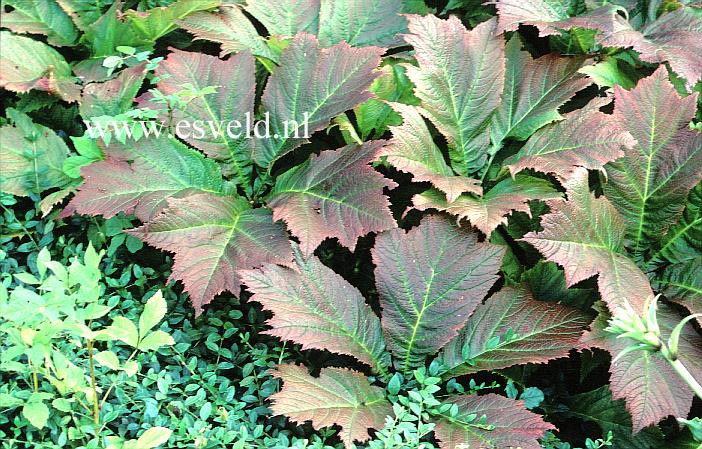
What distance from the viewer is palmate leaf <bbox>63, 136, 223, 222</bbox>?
169cm

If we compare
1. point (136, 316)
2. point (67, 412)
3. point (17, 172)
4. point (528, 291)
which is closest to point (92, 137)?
point (17, 172)

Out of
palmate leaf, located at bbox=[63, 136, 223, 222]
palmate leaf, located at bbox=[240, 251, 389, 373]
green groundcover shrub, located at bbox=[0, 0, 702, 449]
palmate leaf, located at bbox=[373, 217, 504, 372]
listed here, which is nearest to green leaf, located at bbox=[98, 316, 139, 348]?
green groundcover shrub, located at bbox=[0, 0, 702, 449]

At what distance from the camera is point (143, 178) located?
174cm

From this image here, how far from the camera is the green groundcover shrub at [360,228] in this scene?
149cm

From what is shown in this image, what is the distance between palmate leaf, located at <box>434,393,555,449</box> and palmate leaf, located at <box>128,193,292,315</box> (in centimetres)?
48

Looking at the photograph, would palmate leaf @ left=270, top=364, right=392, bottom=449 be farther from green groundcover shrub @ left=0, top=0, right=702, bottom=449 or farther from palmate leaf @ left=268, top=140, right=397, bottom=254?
palmate leaf @ left=268, top=140, right=397, bottom=254

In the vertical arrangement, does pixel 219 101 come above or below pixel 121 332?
above

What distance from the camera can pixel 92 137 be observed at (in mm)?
1766

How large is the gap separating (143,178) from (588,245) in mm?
1006

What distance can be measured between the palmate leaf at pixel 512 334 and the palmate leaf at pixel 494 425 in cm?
8

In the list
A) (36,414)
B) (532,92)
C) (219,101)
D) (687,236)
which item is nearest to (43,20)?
(219,101)

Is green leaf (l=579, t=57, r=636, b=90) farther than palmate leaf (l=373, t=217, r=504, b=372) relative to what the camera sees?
Yes

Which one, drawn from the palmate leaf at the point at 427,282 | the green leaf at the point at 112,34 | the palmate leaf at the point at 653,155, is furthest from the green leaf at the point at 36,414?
the palmate leaf at the point at 653,155

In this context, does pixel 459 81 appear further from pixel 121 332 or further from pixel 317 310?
pixel 121 332
